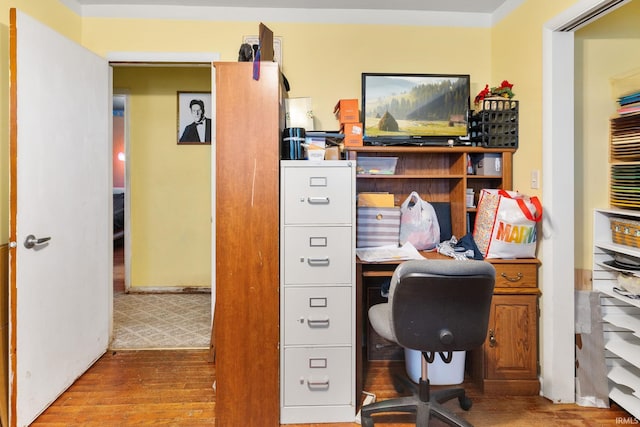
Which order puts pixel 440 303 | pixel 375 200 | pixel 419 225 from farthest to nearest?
pixel 375 200 → pixel 419 225 → pixel 440 303

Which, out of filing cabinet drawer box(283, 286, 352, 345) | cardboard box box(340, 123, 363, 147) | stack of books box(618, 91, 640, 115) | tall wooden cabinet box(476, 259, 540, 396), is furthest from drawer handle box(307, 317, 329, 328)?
stack of books box(618, 91, 640, 115)

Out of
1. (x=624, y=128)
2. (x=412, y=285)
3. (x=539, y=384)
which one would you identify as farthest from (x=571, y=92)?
(x=539, y=384)

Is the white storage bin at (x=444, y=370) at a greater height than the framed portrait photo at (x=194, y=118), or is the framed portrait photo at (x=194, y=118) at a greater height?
the framed portrait photo at (x=194, y=118)

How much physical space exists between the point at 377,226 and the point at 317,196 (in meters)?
0.68

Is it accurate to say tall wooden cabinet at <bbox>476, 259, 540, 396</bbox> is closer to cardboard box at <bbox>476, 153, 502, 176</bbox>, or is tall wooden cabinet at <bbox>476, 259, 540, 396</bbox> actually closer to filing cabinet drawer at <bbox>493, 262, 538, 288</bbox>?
filing cabinet drawer at <bbox>493, 262, 538, 288</bbox>

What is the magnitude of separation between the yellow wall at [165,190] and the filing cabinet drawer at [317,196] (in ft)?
8.13

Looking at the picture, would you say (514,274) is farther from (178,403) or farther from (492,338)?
(178,403)

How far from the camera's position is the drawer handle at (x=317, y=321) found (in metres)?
2.00

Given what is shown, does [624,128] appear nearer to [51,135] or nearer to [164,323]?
[51,135]

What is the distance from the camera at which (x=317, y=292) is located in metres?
2.00

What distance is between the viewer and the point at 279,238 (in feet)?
6.45

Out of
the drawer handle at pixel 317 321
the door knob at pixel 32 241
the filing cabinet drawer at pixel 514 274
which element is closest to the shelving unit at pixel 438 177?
the filing cabinet drawer at pixel 514 274

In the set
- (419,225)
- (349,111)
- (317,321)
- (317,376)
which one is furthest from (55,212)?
(419,225)

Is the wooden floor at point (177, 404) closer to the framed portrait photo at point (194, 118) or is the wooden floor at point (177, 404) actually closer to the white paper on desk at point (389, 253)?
the white paper on desk at point (389, 253)
